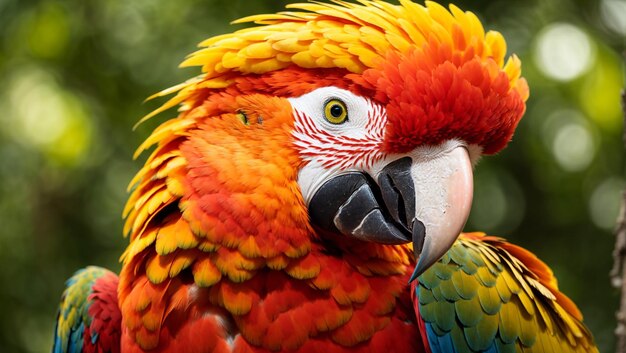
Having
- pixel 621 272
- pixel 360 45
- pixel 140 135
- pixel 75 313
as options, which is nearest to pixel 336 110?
pixel 360 45

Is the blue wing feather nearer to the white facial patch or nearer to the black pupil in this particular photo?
the white facial patch

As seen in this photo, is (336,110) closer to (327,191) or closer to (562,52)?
(327,191)

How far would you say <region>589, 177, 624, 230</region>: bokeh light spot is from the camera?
13.5ft

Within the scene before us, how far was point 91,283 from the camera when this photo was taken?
83.0 inches

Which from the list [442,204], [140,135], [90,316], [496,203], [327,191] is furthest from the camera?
[496,203]

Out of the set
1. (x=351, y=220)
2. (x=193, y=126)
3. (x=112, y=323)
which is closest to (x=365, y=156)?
(x=351, y=220)

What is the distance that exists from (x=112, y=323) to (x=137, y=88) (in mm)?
2216

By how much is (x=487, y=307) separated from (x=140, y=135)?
2516 mm

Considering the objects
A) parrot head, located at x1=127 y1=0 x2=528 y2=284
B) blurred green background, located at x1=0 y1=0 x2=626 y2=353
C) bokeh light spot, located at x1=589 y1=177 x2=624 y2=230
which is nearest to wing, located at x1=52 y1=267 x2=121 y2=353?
parrot head, located at x1=127 y1=0 x2=528 y2=284

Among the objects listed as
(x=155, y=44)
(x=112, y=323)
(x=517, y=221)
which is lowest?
(x=517, y=221)

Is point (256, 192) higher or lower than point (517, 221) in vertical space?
higher

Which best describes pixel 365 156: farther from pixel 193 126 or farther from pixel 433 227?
pixel 193 126

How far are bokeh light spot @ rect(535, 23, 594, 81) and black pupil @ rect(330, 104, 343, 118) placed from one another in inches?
86.7

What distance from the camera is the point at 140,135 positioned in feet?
12.7
